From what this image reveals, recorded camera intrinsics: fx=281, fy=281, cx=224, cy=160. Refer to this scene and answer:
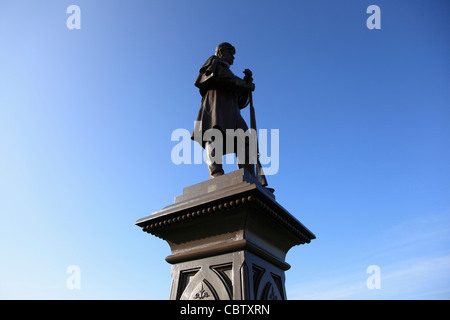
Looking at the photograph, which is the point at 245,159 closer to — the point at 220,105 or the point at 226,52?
the point at 220,105

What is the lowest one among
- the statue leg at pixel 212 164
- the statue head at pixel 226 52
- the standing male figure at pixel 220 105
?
the statue leg at pixel 212 164

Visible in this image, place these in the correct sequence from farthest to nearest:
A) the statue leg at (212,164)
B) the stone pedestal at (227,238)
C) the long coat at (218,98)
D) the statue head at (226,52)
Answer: the statue head at (226,52), the long coat at (218,98), the statue leg at (212,164), the stone pedestal at (227,238)

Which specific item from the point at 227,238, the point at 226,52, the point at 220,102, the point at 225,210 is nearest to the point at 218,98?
the point at 220,102

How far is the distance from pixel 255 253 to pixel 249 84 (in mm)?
2633

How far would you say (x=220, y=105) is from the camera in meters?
4.09

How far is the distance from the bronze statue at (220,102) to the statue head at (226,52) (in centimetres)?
2

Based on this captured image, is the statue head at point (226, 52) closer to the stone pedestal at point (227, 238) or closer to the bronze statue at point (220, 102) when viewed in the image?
the bronze statue at point (220, 102)

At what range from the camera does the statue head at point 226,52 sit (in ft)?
15.2

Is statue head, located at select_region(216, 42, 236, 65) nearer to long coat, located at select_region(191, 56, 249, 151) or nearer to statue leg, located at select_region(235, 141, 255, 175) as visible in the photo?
long coat, located at select_region(191, 56, 249, 151)

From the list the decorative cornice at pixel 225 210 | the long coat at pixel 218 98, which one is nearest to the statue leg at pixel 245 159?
the long coat at pixel 218 98

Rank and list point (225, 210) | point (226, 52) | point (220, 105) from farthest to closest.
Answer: point (226, 52)
point (220, 105)
point (225, 210)

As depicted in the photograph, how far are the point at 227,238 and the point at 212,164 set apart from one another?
1130mm
